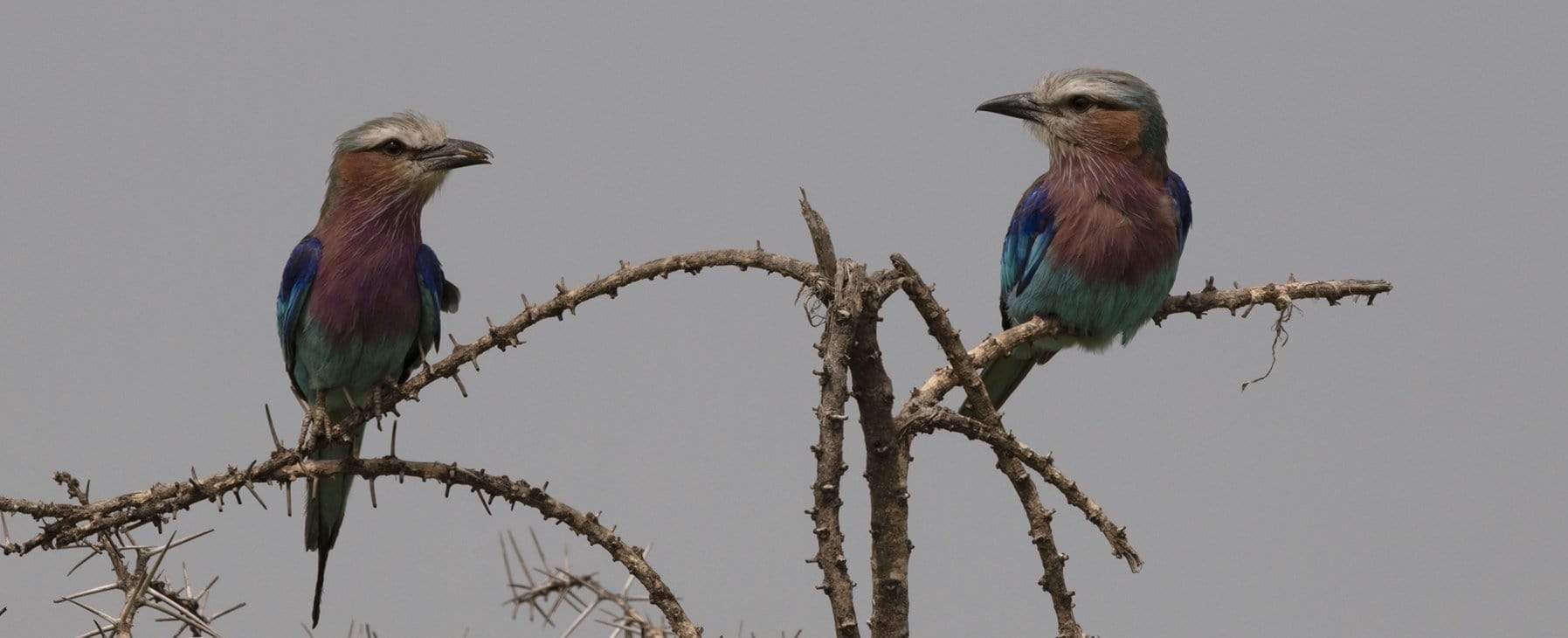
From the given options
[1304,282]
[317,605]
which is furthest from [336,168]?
[1304,282]

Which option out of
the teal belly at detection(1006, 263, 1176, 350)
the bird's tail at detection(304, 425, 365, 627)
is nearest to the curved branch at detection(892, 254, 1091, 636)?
the teal belly at detection(1006, 263, 1176, 350)

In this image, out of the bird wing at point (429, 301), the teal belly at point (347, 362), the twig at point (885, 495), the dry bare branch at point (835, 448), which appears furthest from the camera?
the bird wing at point (429, 301)

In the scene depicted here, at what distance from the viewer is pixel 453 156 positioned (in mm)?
5984

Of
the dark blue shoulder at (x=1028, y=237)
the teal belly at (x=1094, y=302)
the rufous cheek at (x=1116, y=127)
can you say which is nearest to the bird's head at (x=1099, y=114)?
the rufous cheek at (x=1116, y=127)

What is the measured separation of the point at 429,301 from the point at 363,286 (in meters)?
0.28

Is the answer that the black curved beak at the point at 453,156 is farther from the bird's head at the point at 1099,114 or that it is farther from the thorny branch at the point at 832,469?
the bird's head at the point at 1099,114

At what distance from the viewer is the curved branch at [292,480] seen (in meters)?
4.38

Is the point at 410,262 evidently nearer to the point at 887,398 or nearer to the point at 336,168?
the point at 336,168

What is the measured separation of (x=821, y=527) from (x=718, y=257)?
796 mm

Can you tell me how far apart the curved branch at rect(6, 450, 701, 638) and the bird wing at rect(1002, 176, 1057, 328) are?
2.42m

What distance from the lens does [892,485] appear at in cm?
446

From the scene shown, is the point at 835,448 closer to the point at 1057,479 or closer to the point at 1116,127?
the point at 1057,479

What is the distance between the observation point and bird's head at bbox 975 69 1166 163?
627 cm

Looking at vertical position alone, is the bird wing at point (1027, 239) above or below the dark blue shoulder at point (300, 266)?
above
